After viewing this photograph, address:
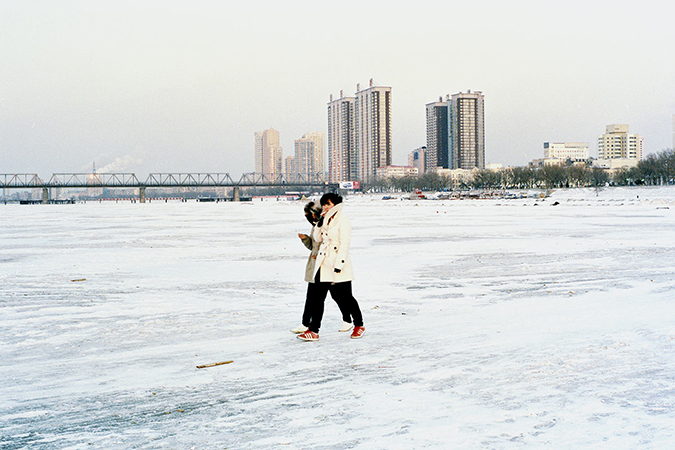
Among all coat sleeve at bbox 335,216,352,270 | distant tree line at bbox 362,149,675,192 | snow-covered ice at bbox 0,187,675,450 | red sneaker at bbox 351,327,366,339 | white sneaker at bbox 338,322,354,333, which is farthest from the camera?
distant tree line at bbox 362,149,675,192

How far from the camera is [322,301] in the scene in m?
7.12

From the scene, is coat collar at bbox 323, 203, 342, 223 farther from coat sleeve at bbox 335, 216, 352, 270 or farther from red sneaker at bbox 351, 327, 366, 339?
red sneaker at bbox 351, 327, 366, 339

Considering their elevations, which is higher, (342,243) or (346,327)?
(342,243)

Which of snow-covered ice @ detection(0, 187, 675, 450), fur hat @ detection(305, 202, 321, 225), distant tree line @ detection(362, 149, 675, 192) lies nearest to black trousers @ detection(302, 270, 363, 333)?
snow-covered ice @ detection(0, 187, 675, 450)

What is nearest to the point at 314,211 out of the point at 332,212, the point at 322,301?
the point at 332,212

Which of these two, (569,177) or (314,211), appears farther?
(569,177)

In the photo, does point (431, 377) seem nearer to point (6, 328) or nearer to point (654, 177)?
point (6, 328)

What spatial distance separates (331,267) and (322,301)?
0.44m

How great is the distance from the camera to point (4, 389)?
17.8ft

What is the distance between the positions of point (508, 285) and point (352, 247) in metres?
8.41

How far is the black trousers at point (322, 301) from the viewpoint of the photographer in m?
7.11

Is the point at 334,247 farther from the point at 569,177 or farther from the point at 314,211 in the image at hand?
the point at 569,177

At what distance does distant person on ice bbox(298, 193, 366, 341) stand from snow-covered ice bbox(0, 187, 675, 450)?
0.30 metres

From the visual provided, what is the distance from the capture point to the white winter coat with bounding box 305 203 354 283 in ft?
22.6
